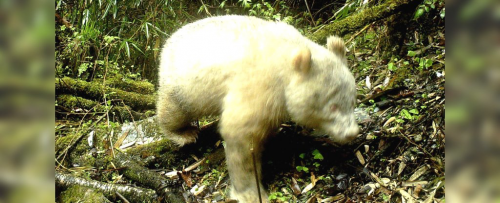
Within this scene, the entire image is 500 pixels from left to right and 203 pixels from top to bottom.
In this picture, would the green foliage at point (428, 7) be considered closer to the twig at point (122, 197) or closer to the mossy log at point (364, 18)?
the mossy log at point (364, 18)

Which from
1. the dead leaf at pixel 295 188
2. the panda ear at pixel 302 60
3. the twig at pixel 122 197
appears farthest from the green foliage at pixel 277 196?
the twig at pixel 122 197

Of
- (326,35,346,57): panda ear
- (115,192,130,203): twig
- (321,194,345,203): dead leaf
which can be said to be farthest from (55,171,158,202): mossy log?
(326,35,346,57): panda ear

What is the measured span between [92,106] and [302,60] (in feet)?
13.3

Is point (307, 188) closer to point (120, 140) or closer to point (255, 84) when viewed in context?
point (255, 84)

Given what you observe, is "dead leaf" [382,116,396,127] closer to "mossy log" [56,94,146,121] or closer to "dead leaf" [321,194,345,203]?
"dead leaf" [321,194,345,203]

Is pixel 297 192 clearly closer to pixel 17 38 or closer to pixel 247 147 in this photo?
pixel 247 147

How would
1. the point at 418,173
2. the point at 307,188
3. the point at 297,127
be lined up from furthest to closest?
the point at 297,127, the point at 307,188, the point at 418,173

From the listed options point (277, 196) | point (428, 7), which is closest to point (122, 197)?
point (277, 196)

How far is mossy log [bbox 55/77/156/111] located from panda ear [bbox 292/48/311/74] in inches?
138

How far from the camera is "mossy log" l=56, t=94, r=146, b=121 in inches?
238

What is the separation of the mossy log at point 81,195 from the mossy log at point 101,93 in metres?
2.35

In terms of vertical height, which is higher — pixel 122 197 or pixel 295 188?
pixel 295 188

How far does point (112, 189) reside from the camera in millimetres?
4203

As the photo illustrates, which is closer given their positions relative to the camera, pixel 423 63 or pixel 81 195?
pixel 81 195
